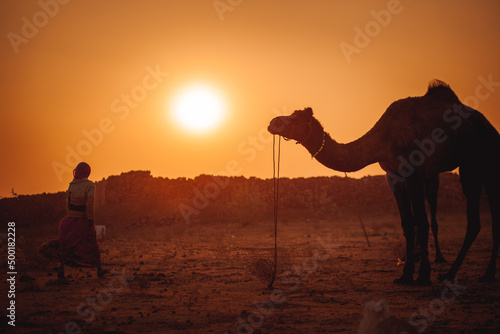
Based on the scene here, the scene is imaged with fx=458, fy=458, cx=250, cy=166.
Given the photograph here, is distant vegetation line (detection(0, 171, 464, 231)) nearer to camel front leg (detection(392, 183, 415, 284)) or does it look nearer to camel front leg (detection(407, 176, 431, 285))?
camel front leg (detection(392, 183, 415, 284))

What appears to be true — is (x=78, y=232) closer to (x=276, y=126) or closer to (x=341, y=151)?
(x=276, y=126)

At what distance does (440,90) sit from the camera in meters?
9.26

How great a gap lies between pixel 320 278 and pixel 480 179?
12.4 ft

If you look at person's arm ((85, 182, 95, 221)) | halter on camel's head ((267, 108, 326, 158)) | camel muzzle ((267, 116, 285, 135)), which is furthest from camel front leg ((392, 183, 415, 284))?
person's arm ((85, 182, 95, 221))

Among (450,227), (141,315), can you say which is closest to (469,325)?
(141,315)

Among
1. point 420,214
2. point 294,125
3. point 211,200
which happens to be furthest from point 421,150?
point 211,200

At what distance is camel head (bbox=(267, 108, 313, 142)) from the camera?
838 centimetres

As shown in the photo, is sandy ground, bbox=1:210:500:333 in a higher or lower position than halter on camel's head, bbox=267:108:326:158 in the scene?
lower

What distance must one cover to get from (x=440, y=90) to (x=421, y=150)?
1574mm

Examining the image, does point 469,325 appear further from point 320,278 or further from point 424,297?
point 320,278

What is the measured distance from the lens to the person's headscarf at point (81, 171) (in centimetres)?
931

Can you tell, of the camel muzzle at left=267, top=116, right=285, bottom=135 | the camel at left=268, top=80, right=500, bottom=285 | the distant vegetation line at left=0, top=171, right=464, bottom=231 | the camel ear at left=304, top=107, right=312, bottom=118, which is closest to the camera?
the camel muzzle at left=267, top=116, right=285, bottom=135

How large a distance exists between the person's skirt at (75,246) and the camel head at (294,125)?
14.0 ft

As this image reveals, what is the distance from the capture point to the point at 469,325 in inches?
219
